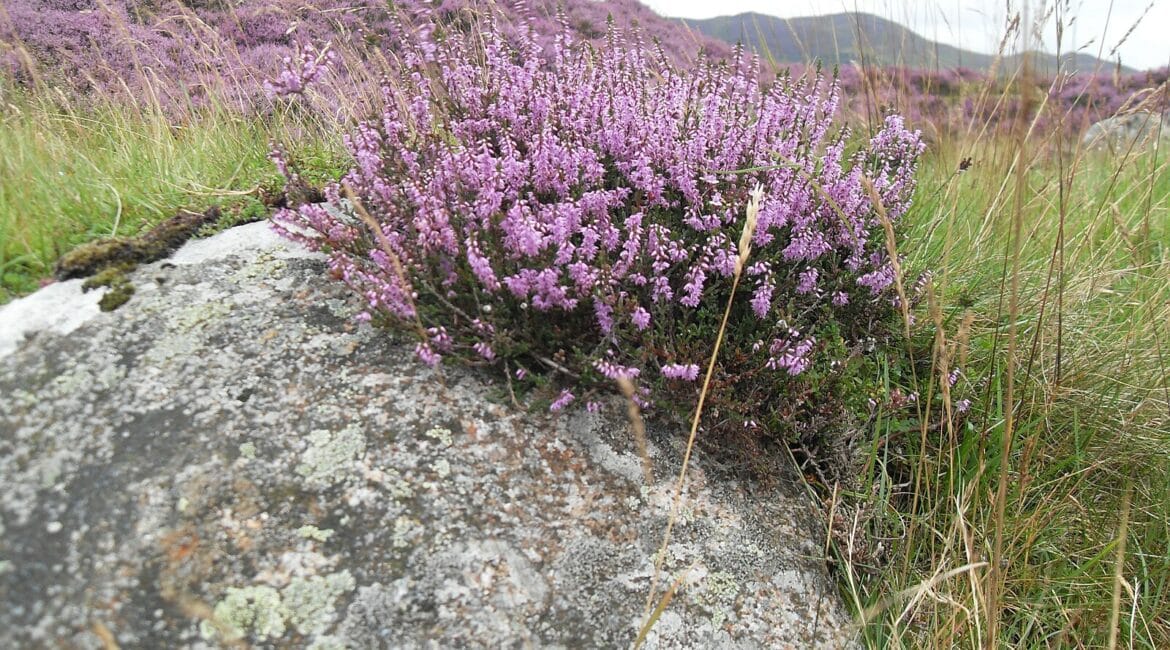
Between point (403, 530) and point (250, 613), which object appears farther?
point (403, 530)

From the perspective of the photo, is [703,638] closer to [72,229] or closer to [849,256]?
[849,256]

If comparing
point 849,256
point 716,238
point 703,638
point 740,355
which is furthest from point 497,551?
point 849,256

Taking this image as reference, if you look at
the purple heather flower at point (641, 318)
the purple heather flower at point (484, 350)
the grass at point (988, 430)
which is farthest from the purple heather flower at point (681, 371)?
the grass at point (988, 430)

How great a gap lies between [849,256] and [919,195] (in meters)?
1.80

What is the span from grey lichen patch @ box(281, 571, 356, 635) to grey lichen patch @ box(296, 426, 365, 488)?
0.26 m

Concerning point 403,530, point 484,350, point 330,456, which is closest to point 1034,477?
point 484,350

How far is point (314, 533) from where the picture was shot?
6.00ft

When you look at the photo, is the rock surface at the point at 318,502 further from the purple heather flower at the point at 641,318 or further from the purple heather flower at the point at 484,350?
the purple heather flower at the point at 641,318

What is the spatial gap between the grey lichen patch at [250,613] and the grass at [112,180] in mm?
1273

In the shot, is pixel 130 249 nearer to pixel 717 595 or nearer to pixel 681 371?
pixel 681 371

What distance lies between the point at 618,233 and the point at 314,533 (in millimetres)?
1236

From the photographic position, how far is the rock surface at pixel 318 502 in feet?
5.45

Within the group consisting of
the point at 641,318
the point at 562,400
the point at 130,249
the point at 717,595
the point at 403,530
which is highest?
the point at 641,318

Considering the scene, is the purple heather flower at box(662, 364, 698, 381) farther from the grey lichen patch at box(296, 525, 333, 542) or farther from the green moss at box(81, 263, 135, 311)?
the green moss at box(81, 263, 135, 311)
